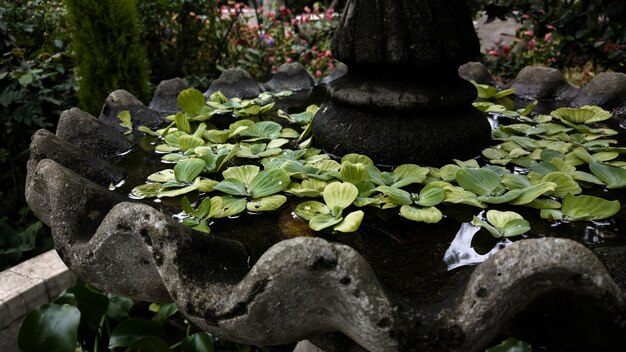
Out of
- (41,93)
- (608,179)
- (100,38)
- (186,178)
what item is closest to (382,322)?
(186,178)

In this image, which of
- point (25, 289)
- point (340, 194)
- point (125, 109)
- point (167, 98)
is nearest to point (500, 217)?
point (340, 194)

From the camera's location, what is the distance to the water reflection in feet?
4.00

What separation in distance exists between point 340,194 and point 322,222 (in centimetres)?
11

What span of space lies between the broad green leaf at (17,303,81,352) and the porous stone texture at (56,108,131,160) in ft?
2.19

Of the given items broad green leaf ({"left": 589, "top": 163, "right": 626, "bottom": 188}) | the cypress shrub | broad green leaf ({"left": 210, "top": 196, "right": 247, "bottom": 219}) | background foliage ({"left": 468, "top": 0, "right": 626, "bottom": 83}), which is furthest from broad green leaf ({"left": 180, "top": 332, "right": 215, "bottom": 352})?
background foliage ({"left": 468, "top": 0, "right": 626, "bottom": 83})

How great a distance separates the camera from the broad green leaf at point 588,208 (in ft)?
4.28

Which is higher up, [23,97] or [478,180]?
[478,180]

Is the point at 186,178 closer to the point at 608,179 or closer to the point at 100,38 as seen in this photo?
the point at 608,179

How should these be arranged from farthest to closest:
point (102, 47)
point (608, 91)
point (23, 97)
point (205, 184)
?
point (102, 47) → point (23, 97) → point (608, 91) → point (205, 184)

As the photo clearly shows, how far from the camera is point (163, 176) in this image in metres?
1.64

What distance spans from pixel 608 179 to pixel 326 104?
88cm

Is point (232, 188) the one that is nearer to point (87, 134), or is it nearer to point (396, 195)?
point (396, 195)

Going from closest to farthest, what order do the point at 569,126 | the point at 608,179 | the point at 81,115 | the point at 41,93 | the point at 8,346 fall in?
the point at 608,179
the point at 81,115
the point at 569,126
the point at 8,346
the point at 41,93

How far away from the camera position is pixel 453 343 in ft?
3.21
